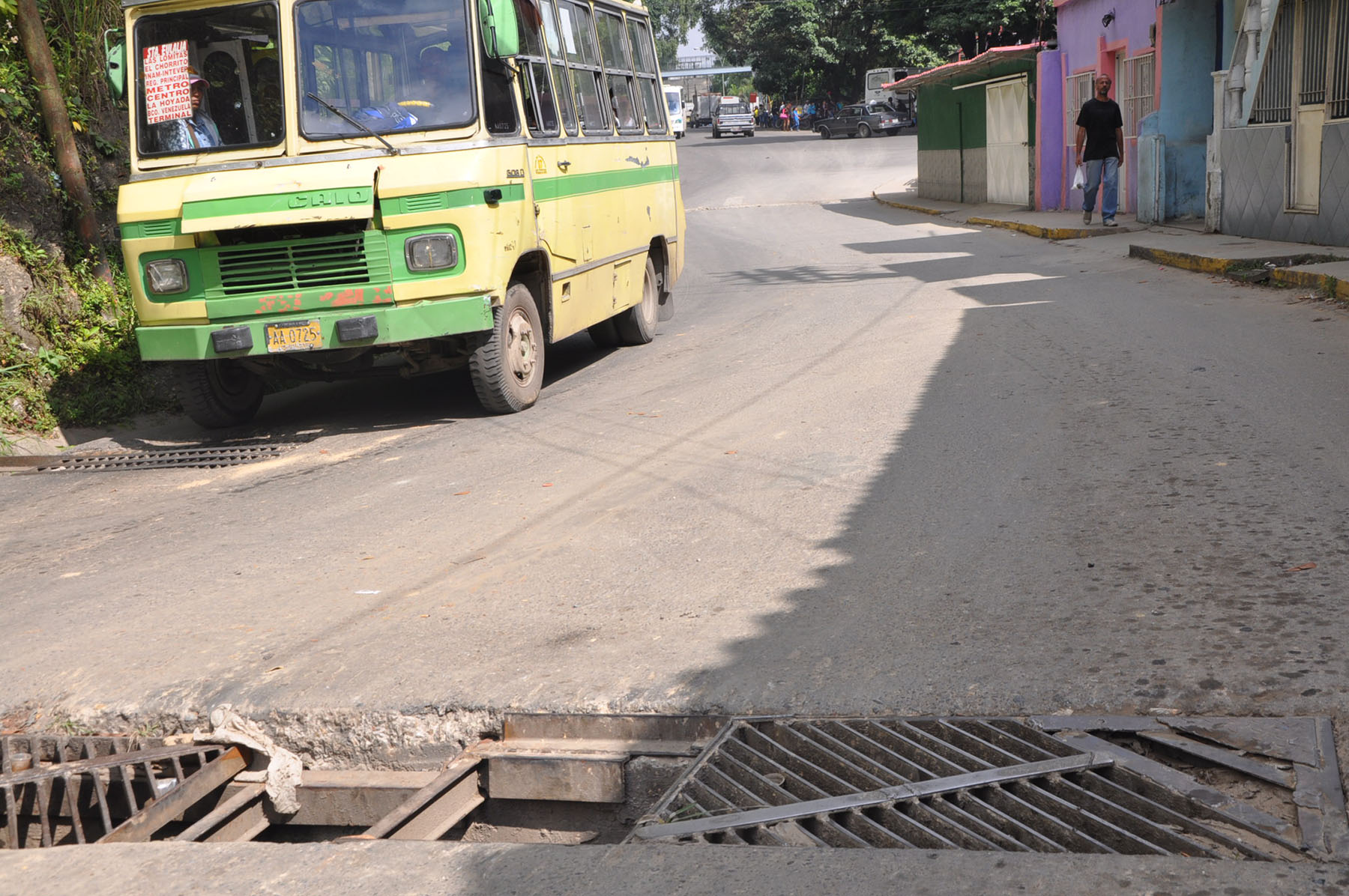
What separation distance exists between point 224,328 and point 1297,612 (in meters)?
5.67

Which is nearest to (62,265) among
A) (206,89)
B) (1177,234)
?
(206,89)

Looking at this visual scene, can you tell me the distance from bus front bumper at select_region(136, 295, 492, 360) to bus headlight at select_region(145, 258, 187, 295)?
218 millimetres

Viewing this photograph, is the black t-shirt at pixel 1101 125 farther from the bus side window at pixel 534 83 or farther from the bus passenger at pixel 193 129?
the bus passenger at pixel 193 129

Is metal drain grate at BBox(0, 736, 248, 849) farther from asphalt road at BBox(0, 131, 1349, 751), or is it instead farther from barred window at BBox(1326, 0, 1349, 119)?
barred window at BBox(1326, 0, 1349, 119)

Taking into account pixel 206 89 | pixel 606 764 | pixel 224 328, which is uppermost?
pixel 206 89

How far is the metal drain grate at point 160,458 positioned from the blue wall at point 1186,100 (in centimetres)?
1309

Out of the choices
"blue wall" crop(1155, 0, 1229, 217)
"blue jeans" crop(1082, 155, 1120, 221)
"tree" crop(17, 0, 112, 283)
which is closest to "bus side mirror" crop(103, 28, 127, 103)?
"tree" crop(17, 0, 112, 283)

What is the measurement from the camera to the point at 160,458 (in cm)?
736

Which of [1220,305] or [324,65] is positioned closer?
[324,65]

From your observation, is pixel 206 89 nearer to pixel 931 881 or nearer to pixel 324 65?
pixel 324 65

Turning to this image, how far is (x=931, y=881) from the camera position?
2.46m

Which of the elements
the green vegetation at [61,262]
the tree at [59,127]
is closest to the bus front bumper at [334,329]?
the green vegetation at [61,262]

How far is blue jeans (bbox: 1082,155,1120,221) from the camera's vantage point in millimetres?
16469

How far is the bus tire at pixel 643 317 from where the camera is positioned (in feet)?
34.2
